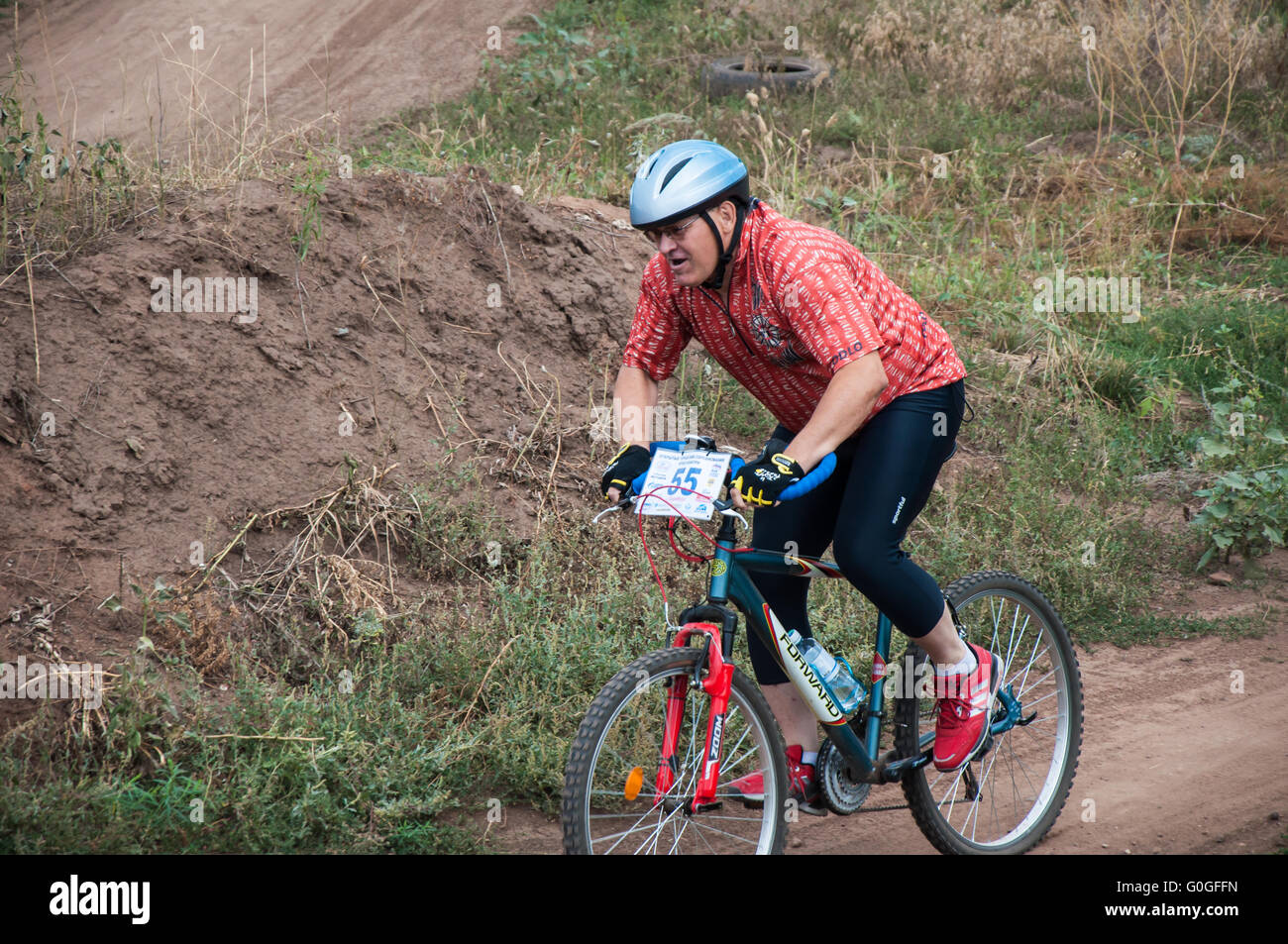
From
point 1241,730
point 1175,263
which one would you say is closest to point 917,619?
point 1241,730

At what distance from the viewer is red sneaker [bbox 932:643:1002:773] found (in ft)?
12.4

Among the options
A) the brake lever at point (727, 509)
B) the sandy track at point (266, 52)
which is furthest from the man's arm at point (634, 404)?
the sandy track at point (266, 52)

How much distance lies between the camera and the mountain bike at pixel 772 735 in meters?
3.16

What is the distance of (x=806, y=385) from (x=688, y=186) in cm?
76

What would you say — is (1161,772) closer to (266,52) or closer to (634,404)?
(634,404)

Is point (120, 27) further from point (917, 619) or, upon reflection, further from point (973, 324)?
point (917, 619)

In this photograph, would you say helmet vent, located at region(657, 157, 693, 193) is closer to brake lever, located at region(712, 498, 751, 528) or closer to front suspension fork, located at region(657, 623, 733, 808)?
brake lever, located at region(712, 498, 751, 528)

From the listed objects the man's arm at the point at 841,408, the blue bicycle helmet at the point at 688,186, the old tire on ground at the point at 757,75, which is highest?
the old tire on ground at the point at 757,75

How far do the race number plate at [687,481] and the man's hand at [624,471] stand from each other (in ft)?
0.15

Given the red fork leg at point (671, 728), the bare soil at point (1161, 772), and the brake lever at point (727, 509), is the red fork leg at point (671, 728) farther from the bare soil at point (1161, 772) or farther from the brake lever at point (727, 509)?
the bare soil at point (1161, 772)

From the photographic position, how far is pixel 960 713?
3.79 meters

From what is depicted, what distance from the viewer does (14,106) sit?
19.2ft

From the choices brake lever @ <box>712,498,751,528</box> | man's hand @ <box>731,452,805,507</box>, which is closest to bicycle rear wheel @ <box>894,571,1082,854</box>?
Result: brake lever @ <box>712,498,751,528</box>
